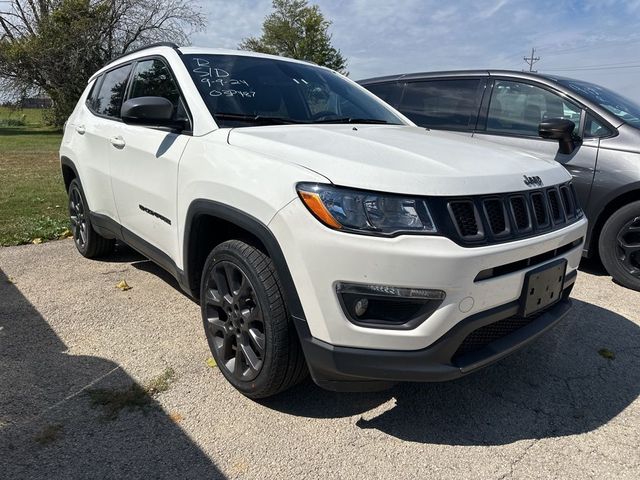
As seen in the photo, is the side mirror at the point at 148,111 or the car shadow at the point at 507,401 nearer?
the car shadow at the point at 507,401

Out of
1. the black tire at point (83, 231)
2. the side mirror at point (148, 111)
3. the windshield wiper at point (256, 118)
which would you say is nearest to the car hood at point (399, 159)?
the windshield wiper at point (256, 118)

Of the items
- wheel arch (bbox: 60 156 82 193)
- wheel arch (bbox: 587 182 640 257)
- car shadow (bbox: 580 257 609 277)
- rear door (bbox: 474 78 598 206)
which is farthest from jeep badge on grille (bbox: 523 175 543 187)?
wheel arch (bbox: 60 156 82 193)

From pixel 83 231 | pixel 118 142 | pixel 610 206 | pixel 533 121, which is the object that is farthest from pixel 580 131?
pixel 83 231

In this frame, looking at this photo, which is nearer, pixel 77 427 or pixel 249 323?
pixel 77 427

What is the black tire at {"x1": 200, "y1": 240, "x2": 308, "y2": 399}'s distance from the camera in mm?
2328

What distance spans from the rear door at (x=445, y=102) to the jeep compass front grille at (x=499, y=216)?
302cm

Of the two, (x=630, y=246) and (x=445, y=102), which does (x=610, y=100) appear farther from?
(x=445, y=102)

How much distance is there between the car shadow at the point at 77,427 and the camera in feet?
7.12

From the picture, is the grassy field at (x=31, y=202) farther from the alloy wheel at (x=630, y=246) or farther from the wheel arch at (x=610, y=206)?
the alloy wheel at (x=630, y=246)

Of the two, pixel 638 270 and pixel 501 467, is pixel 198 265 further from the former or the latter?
pixel 638 270

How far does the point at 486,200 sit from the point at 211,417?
1.66m

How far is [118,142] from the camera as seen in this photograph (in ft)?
12.0

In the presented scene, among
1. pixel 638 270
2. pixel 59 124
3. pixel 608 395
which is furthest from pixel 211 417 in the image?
pixel 59 124

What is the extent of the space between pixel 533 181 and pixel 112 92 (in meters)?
3.39
